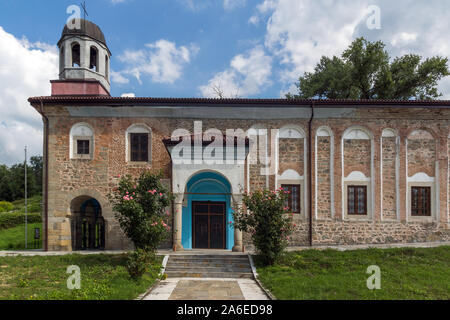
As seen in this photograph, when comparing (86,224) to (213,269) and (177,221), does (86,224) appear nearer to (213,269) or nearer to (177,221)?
(177,221)

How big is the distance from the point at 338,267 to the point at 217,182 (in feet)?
21.1

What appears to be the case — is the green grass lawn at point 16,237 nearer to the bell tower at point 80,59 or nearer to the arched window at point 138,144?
the arched window at point 138,144

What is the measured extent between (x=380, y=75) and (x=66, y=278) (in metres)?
22.8

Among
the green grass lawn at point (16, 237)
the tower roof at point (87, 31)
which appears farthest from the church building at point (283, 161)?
the green grass lawn at point (16, 237)

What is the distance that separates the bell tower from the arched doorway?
5.76 m

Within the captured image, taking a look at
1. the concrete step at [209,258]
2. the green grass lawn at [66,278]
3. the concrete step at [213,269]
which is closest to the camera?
the green grass lawn at [66,278]

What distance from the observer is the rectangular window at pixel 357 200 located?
13039 mm

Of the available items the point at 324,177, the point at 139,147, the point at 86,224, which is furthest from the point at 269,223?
the point at 86,224

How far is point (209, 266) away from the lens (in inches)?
400

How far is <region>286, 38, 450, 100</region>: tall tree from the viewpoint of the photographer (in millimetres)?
19453

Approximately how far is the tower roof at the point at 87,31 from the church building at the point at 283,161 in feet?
12.4

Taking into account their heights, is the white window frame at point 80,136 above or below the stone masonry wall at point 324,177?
above

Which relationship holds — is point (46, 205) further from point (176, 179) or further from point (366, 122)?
point (366, 122)

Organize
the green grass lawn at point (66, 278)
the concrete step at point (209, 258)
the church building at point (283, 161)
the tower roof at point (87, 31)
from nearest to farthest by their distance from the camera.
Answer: the green grass lawn at point (66, 278) < the concrete step at point (209, 258) < the church building at point (283, 161) < the tower roof at point (87, 31)
